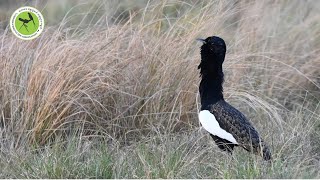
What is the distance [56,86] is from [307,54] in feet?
9.71

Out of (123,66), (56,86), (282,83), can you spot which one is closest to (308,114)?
(282,83)

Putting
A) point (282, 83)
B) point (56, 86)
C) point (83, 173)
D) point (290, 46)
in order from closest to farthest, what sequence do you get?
point (83, 173) < point (56, 86) < point (282, 83) < point (290, 46)

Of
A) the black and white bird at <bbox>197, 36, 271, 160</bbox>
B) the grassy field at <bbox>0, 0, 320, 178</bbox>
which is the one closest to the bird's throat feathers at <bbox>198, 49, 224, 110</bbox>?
the black and white bird at <bbox>197, 36, 271, 160</bbox>

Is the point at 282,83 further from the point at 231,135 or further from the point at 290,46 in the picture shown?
the point at 231,135

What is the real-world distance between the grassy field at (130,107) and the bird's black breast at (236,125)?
0.11 metres

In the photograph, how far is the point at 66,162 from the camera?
16.3ft

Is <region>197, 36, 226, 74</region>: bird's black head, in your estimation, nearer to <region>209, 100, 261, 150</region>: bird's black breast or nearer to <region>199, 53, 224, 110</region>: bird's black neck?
<region>199, 53, 224, 110</region>: bird's black neck

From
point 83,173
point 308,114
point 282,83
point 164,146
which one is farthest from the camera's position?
point 282,83
